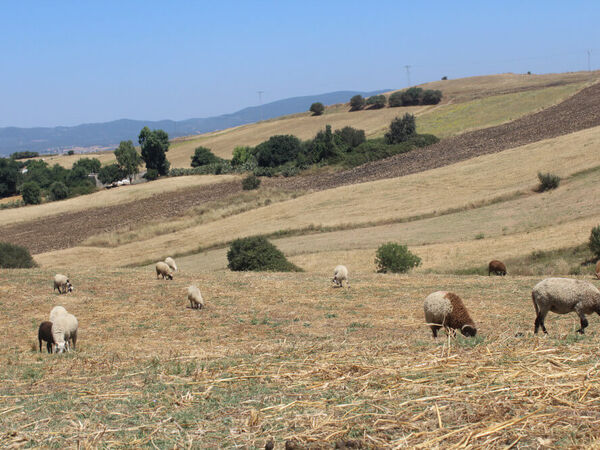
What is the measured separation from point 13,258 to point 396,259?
2366cm

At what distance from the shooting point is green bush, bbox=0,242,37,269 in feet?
119

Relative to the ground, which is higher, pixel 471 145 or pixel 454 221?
pixel 471 145

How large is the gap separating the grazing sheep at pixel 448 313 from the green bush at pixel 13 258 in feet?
100

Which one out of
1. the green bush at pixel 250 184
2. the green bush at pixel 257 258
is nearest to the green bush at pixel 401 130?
the green bush at pixel 250 184

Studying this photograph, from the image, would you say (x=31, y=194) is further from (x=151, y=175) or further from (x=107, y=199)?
(x=151, y=175)

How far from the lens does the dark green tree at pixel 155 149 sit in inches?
4326

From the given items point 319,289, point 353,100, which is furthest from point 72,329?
point 353,100

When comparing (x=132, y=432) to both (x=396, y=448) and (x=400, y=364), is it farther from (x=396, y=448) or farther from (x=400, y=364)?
(x=400, y=364)

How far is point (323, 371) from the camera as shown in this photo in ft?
28.6

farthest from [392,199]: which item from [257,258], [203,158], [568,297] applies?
[203,158]

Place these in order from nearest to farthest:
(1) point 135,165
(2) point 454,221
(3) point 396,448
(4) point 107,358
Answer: (3) point 396,448, (4) point 107,358, (2) point 454,221, (1) point 135,165

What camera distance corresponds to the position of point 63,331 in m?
14.6

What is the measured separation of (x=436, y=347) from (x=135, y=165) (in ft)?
349

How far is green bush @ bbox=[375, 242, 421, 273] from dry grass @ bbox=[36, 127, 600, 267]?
17.1m
